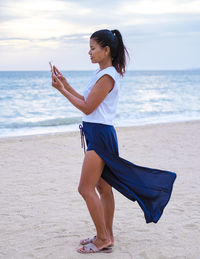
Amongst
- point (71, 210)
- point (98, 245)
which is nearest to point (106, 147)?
point (98, 245)

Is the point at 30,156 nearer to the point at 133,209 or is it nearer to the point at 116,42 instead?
the point at 133,209

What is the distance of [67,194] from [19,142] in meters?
4.67

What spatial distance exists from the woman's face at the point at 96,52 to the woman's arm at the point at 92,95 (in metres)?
0.17

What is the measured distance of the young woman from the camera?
293 cm

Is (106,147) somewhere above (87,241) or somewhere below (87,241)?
above

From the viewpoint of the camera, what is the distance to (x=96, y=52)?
9.78ft

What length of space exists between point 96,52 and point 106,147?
72cm

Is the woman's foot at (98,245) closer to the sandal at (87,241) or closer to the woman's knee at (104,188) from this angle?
the sandal at (87,241)

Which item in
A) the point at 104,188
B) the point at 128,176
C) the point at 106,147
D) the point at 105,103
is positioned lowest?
the point at 104,188

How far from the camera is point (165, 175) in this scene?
3.20m

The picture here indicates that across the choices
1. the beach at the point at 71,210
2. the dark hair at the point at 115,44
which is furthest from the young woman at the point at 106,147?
the beach at the point at 71,210

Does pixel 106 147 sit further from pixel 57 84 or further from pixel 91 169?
pixel 57 84

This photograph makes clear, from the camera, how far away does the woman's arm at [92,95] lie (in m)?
2.89

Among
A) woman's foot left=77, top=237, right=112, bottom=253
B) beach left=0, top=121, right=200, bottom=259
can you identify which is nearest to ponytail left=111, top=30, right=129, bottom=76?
woman's foot left=77, top=237, right=112, bottom=253
